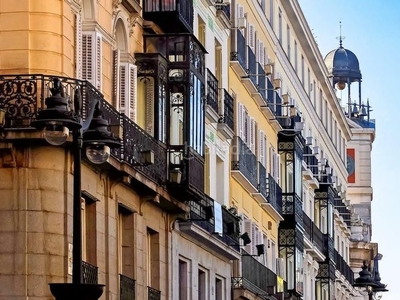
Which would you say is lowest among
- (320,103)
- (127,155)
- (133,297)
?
(133,297)

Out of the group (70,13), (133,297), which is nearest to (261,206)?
(133,297)

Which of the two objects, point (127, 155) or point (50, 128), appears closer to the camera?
point (50, 128)

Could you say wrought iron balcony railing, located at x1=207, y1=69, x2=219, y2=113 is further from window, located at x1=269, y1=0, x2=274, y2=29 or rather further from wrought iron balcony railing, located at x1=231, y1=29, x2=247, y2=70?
window, located at x1=269, y1=0, x2=274, y2=29

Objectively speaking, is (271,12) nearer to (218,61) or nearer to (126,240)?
(218,61)

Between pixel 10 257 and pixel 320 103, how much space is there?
5339 centimetres

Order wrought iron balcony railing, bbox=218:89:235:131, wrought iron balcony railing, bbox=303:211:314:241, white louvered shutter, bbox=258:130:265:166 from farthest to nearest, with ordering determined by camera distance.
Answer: wrought iron balcony railing, bbox=303:211:314:241, white louvered shutter, bbox=258:130:265:166, wrought iron balcony railing, bbox=218:89:235:131

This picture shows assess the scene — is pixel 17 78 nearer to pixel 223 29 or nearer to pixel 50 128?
pixel 50 128

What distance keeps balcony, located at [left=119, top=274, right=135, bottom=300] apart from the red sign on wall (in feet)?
259

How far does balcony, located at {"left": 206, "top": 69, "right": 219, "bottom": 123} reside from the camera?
43.5 m

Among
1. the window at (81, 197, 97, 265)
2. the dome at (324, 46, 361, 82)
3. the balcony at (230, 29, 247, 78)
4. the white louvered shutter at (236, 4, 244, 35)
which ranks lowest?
the window at (81, 197, 97, 265)

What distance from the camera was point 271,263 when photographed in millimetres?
58344

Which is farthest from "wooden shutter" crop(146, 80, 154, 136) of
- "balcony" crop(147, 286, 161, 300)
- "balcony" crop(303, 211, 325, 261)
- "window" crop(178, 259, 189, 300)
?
"balcony" crop(303, 211, 325, 261)

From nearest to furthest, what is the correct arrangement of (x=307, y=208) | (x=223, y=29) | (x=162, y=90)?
(x=162, y=90)
(x=223, y=29)
(x=307, y=208)

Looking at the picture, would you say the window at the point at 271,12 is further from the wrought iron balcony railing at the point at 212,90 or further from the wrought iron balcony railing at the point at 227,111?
the wrought iron balcony railing at the point at 212,90
